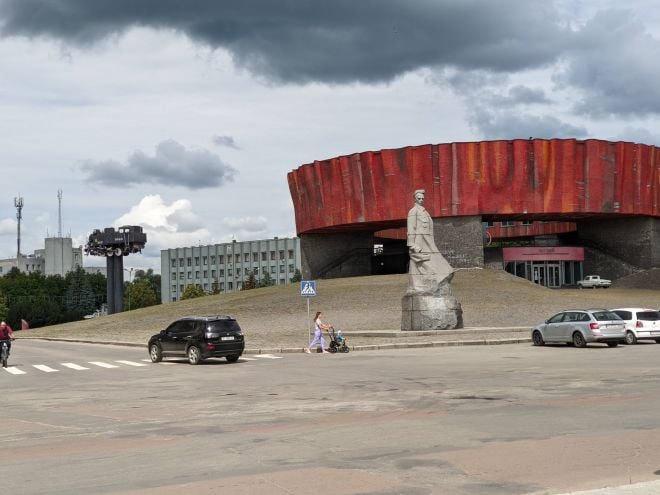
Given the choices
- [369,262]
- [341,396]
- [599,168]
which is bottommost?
[341,396]

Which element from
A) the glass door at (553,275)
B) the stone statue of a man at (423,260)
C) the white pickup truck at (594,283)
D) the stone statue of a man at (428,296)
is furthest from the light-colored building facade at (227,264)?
the stone statue of a man at (428,296)

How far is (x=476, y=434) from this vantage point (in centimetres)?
1008

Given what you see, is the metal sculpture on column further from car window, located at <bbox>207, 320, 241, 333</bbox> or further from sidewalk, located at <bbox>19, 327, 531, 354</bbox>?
car window, located at <bbox>207, 320, 241, 333</bbox>

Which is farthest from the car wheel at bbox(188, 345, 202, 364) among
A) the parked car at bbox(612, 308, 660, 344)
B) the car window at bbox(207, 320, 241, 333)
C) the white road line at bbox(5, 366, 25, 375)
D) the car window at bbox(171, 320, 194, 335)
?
the parked car at bbox(612, 308, 660, 344)

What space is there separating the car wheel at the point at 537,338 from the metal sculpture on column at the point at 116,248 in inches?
3329

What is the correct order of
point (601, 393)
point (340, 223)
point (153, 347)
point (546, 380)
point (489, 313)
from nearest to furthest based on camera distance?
point (601, 393)
point (546, 380)
point (153, 347)
point (489, 313)
point (340, 223)

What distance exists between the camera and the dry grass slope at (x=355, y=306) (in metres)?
44.5

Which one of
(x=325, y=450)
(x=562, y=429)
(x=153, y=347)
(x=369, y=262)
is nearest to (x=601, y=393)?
(x=562, y=429)

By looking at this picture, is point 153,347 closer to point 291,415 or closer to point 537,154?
point 291,415

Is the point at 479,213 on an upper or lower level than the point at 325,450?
upper

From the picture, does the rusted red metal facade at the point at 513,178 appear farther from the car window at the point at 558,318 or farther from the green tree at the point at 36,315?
the green tree at the point at 36,315

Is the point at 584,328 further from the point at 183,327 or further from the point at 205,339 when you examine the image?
the point at 183,327

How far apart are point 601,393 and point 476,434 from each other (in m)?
5.04

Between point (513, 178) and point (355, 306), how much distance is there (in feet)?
72.6
